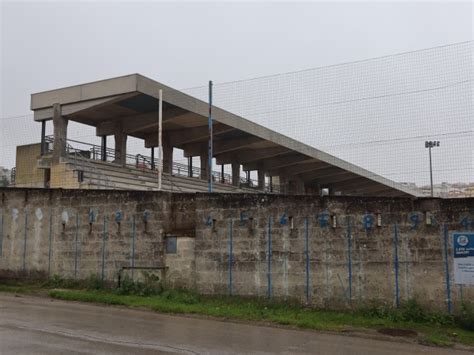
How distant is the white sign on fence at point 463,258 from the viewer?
1084cm

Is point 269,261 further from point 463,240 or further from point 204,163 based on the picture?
point 204,163

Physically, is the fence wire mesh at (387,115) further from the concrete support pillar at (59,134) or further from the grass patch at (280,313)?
the concrete support pillar at (59,134)

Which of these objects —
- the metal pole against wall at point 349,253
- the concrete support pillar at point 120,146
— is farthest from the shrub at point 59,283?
the concrete support pillar at point 120,146

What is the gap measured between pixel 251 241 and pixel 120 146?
673 inches

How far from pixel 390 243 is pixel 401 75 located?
176 inches

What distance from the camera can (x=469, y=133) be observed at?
12.0 meters

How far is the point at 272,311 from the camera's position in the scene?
478 inches

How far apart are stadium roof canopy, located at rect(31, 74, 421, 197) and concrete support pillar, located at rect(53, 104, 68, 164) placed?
0.99ft

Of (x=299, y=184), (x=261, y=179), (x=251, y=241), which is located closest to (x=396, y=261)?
(x=251, y=241)

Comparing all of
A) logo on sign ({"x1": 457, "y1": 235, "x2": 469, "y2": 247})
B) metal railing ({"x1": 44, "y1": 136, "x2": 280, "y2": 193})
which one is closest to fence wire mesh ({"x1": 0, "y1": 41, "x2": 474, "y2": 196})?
logo on sign ({"x1": 457, "y1": 235, "x2": 469, "y2": 247})

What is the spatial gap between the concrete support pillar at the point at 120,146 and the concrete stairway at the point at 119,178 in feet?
2.20

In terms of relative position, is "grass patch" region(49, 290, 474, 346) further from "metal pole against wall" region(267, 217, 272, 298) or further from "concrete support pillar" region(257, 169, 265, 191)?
"concrete support pillar" region(257, 169, 265, 191)

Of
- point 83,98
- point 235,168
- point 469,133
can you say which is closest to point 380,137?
point 469,133

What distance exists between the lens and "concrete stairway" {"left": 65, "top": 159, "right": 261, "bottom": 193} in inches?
924
